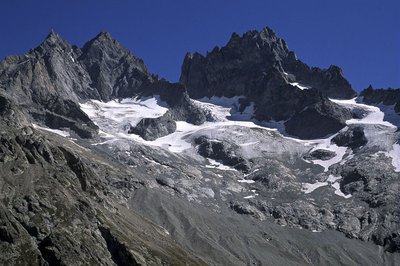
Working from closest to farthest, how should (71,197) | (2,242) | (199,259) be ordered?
(2,242), (71,197), (199,259)

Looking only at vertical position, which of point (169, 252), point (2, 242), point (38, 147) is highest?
point (38, 147)

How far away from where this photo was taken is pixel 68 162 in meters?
194

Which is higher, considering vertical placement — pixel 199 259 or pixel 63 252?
pixel 199 259

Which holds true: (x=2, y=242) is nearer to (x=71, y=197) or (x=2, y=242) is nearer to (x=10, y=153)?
(x=71, y=197)

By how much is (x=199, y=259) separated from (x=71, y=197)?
132 ft

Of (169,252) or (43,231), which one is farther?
(169,252)

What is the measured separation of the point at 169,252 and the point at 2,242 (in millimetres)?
48100

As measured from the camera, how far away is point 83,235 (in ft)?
490

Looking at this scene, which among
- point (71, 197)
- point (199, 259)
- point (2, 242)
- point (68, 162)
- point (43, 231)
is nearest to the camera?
point (2, 242)

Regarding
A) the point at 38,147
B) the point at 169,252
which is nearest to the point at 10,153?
the point at 38,147

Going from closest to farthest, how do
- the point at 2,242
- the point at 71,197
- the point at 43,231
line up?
the point at 2,242 < the point at 43,231 < the point at 71,197

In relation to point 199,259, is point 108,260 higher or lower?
lower

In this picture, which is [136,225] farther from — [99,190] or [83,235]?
[83,235]

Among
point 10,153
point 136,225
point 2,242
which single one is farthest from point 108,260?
point 10,153
